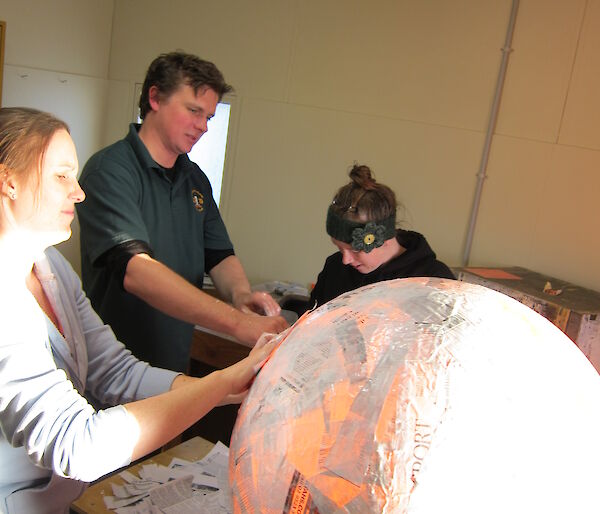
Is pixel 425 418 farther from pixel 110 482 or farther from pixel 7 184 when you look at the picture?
pixel 110 482

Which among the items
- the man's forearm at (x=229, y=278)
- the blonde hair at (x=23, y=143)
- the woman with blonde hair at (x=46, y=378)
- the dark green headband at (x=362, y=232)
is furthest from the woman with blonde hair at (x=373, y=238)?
the blonde hair at (x=23, y=143)

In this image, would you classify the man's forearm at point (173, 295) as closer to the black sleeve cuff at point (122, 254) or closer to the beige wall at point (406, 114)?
the black sleeve cuff at point (122, 254)

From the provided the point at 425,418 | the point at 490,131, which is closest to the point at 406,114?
the point at 490,131

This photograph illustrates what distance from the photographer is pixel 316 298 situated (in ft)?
7.20

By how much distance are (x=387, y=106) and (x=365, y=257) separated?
1480 millimetres

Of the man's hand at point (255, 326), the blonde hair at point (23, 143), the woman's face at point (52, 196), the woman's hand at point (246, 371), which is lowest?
the man's hand at point (255, 326)

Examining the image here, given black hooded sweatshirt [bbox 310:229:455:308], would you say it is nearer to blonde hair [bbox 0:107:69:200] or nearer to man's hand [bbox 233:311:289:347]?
man's hand [bbox 233:311:289:347]

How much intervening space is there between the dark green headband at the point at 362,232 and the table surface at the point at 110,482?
0.72 meters

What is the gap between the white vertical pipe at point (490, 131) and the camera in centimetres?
284

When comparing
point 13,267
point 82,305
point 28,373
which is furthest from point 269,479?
point 82,305

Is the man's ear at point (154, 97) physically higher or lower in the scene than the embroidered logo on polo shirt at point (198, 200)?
higher

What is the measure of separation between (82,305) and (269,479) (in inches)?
31.9

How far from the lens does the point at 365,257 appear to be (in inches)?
75.7

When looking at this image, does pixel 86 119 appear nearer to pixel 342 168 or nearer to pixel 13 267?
pixel 342 168
